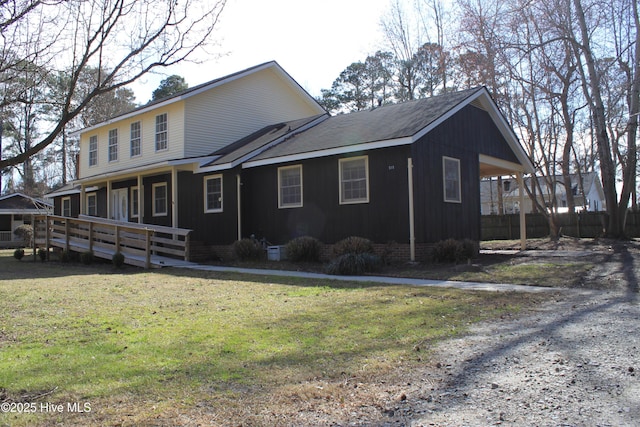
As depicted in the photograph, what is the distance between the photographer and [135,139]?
21.1m

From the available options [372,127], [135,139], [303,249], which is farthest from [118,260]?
[372,127]

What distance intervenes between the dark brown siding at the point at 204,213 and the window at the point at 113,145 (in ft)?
17.8

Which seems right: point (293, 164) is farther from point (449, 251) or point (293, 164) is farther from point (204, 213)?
point (449, 251)

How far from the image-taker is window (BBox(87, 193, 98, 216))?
24122 millimetres

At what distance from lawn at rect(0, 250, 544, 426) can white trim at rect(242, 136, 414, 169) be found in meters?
→ 4.98

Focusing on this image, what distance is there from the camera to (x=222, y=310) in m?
7.13

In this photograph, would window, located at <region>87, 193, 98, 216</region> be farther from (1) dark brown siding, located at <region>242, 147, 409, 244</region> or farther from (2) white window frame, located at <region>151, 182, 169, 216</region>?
(1) dark brown siding, located at <region>242, 147, 409, 244</region>

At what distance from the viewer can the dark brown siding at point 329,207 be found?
44.3ft

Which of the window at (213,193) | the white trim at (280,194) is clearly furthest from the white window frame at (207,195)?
the white trim at (280,194)

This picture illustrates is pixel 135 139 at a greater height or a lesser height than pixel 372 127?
greater

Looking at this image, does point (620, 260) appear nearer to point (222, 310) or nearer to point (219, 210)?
point (222, 310)

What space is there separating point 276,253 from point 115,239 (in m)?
5.01

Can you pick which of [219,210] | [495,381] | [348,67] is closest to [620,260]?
[495,381]

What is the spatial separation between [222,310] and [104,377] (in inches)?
119
